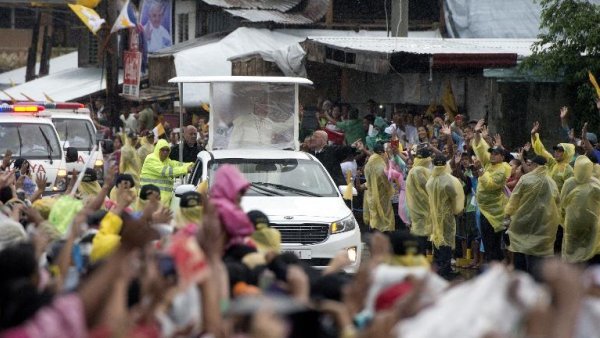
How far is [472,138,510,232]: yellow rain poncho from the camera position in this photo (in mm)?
16266

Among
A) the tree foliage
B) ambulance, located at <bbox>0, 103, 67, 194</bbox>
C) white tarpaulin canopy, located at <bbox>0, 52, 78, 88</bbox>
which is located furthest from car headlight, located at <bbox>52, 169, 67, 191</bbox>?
white tarpaulin canopy, located at <bbox>0, 52, 78, 88</bbox>

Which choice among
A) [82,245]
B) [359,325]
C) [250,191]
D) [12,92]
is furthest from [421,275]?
[12,92]

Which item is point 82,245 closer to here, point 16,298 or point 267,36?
point 16,298

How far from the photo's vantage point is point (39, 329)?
5016 mm

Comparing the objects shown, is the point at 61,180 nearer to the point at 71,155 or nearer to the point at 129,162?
the point at 71,155

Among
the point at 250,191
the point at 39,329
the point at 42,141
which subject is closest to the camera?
the point at 39,329

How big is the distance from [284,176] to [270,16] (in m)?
15.8

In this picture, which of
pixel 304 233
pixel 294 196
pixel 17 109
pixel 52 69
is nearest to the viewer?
pixel 304 233

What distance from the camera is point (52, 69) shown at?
5050 centimetres

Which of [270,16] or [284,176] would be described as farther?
[270,16]

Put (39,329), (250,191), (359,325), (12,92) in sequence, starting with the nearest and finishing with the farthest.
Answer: (39,329)
(359,325)
(250,191)
(12,92)

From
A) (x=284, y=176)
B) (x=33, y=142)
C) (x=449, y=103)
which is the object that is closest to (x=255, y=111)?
(x=33, y=142)

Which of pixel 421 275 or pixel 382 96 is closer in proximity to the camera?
pixel 421 275

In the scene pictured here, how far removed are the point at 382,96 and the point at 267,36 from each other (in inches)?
197
